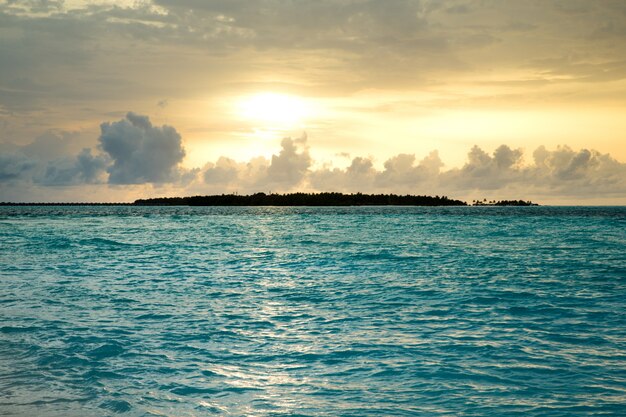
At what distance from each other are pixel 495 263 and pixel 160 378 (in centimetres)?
3038

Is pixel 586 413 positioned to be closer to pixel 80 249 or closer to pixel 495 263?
pixel 495 263

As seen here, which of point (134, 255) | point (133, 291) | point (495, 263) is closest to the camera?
point (133, 291)

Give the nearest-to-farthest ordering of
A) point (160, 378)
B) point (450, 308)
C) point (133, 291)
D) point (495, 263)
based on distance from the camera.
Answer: point (160, 378) < point (450, 308) < point (133, 291) < point (495, 263)

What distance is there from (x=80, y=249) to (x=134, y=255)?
318 inches

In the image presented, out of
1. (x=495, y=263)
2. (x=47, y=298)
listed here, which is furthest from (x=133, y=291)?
(x=495, y=263)

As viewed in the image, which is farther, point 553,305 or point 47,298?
point 47,298

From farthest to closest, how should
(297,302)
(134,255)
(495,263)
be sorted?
(134,255) < (495,263) < (297,302)

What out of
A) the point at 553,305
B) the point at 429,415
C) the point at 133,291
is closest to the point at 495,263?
the point at 553,305

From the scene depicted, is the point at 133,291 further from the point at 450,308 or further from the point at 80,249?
the point at 80,249

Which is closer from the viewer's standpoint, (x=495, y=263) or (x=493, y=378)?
(x=493, y=378)

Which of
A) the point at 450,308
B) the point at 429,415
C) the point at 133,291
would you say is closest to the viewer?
the point at 429,415

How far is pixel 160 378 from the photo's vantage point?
12.7m

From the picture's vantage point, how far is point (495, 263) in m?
38.5

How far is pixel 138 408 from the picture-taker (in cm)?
1076
